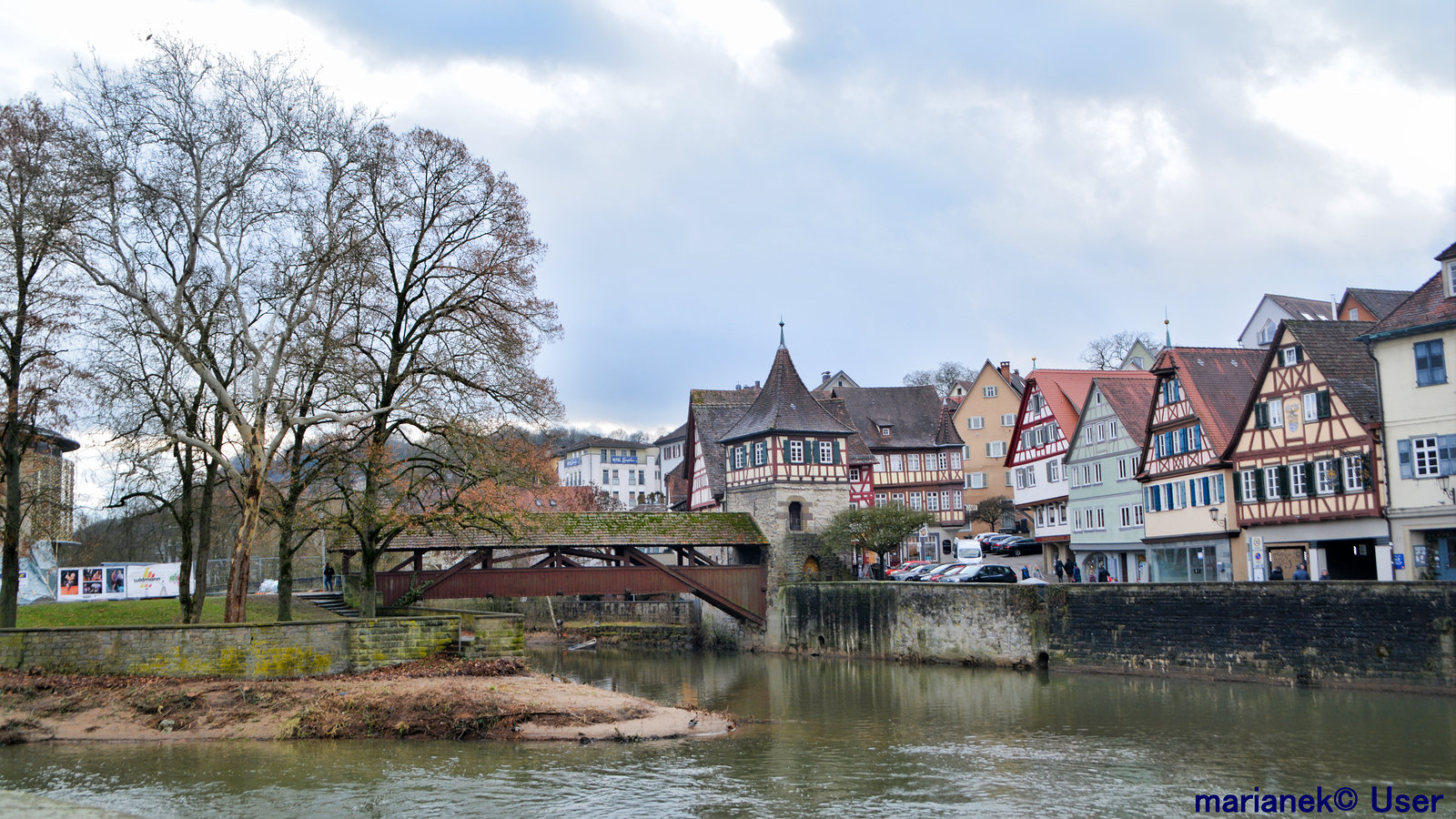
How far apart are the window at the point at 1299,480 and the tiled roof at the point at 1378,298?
13373mm

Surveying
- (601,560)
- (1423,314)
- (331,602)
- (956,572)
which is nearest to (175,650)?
(331,602)

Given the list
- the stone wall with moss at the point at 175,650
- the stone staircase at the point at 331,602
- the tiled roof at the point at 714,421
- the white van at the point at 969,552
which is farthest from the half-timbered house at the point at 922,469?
the stone wall with moss at the point at 175,650

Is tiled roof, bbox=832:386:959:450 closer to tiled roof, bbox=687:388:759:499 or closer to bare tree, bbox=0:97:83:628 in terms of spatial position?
tiled roof, bbox=687:388:759:499

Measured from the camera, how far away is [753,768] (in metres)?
15.8

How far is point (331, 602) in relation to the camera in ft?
112

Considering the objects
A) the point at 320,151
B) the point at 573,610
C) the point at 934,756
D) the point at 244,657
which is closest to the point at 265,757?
the point at 244,657

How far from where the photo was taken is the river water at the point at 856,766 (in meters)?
13.4

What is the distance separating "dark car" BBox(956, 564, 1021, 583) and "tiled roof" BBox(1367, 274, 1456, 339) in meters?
12.3

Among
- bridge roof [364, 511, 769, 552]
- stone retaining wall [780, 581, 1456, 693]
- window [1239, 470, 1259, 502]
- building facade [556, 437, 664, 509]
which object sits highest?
building facade [556, 437, 664, 509]

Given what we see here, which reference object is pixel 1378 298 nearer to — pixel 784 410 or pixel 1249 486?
pixel 1249 486

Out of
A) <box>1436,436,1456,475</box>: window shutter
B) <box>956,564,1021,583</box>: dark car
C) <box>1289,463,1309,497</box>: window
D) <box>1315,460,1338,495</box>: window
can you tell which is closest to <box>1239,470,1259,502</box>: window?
<box>1289,463,1309,497</box>: window

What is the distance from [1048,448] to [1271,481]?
48.0ft

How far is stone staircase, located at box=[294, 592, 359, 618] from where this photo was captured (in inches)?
1275

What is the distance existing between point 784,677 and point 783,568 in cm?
963
